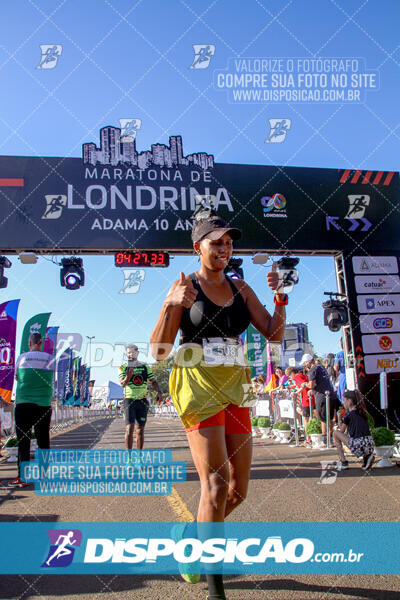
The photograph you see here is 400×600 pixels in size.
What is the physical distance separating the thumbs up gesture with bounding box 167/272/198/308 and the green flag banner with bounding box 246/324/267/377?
523 inches

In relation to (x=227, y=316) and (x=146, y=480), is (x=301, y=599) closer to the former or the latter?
(x=227, y=316)

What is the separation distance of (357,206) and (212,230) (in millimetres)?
9997

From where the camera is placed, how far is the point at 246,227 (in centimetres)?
1148

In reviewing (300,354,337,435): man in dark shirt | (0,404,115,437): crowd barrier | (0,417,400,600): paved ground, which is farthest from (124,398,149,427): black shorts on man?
(0,404,115,437): crowd barrier

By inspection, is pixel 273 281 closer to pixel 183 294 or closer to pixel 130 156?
pixel 183 294

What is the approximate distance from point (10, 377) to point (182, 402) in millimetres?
9885

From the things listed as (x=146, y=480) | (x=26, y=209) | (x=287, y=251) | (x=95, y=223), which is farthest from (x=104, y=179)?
(x=146, y=480)

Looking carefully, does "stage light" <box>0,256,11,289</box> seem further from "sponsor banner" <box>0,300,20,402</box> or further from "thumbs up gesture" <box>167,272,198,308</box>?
"thumbs up gesture" <box>167,272,198,308</box>

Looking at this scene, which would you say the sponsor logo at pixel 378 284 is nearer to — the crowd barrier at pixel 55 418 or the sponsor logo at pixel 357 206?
the sponsor logo at pixel 357 206

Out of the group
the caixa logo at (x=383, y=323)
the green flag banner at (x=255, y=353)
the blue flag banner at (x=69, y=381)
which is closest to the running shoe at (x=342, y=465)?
the caixa logo at (x=383, y=323)

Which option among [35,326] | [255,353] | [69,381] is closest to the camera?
[35,326]

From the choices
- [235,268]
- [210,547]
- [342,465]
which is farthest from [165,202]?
[210,547]

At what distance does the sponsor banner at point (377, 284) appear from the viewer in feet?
37.4

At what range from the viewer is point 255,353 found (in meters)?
16.2
